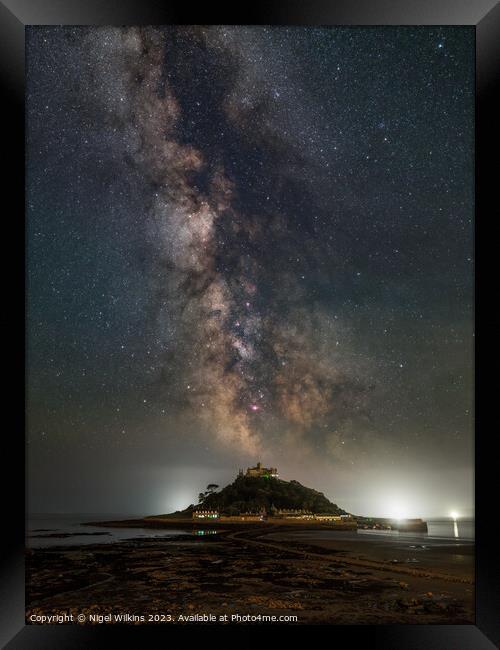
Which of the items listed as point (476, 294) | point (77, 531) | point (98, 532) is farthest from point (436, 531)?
point (77, 531)

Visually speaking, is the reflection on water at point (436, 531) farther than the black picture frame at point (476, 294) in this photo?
Yes

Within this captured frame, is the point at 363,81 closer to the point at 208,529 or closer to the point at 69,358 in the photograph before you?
the point at 69,358

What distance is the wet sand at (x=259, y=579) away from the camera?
3.52 m

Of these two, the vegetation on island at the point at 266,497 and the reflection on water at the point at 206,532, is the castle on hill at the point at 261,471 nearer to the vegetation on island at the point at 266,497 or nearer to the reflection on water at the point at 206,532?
the vegetation on island at the point at 266,497

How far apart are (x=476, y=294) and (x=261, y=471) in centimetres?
292

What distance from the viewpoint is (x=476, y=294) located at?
2.55 meters

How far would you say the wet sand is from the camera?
11.6 feet

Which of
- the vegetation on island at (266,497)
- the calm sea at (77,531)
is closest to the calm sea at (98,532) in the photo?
the calm sea at (77,531)

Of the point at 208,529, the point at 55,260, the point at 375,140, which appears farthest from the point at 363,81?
the point at 208,529

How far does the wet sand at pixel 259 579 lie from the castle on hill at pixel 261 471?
20.9 inches

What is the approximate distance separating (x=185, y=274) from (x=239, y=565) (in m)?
2.46

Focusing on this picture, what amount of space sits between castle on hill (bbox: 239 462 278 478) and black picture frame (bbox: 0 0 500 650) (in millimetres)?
2271

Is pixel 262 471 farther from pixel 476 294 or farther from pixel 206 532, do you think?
pixel 476 294

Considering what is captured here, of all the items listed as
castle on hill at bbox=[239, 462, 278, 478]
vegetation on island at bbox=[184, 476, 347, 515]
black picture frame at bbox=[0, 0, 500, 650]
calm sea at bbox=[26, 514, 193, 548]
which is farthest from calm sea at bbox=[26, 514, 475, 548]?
black picture frame at bbox=[0, 0, 500, 650]
